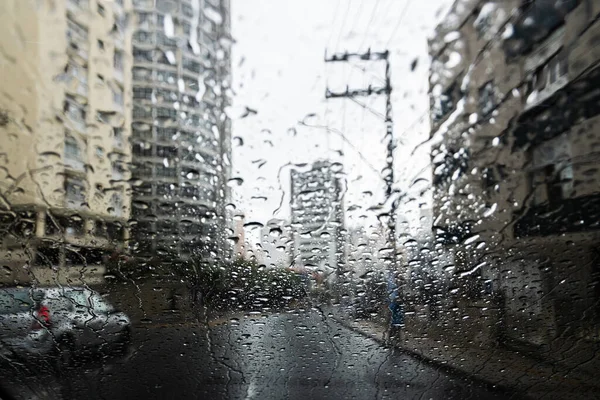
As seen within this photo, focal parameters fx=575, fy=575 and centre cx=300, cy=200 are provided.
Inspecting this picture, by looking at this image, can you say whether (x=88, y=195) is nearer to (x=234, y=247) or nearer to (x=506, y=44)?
(x=234, y=247)

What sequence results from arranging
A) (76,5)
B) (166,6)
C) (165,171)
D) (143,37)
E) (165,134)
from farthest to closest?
(165,171) < (165,134) < (143,37) < (166,6) < (76,5)

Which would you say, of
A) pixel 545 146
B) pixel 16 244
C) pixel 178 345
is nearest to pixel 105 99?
pixel 16 244

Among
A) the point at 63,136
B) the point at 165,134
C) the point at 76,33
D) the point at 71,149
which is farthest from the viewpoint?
the point at 165,134

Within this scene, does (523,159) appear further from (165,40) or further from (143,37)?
(143,37)

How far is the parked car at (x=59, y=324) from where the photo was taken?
456 cm

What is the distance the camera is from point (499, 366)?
185 inches

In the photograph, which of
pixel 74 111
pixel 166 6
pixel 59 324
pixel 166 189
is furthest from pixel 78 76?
pixel 59 324

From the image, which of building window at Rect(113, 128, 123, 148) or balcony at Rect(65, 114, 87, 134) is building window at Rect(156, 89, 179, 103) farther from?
balcony at Rect(65, 114, 87, 134)

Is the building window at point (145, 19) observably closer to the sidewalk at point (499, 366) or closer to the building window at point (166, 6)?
the building window at point (166, 6)

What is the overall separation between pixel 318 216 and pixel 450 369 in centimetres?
215

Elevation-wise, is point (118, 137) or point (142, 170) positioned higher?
point (118, 137)

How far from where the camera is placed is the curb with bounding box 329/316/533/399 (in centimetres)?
428

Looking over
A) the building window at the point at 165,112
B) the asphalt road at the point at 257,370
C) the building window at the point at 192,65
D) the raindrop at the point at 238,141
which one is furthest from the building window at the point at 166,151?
the asphalt road at the point at 257,370

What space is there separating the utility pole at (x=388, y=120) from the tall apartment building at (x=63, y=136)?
192 cm
